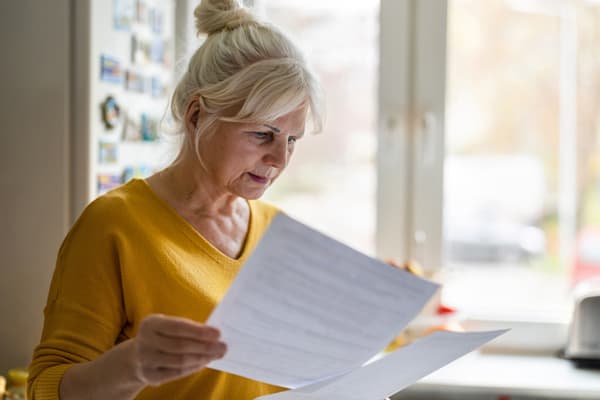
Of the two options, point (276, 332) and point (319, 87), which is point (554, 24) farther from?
point (276, 332)

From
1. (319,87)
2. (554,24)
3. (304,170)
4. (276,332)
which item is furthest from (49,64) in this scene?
(554,24)

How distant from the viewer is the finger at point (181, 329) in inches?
29.6

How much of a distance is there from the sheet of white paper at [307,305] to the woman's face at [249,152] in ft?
1.17

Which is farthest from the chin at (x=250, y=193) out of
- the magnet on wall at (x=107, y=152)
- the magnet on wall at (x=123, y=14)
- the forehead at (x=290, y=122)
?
the magnet on wall at (x=123, y=14)

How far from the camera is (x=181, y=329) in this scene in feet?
2.47

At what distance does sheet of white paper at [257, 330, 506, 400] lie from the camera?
89 cm

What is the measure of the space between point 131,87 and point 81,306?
0.84 meters

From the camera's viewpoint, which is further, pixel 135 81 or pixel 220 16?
pixel 135 81

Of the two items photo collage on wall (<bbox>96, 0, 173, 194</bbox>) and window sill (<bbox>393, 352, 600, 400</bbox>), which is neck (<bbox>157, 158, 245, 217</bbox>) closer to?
photo collage on wall (<bbox>96, 0, 173, 194</bbox>)

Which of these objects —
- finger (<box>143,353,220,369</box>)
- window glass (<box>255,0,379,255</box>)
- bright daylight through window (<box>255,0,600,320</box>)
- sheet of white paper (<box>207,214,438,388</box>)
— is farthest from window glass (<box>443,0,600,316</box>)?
finger (<box>143,353,220,369</box>)

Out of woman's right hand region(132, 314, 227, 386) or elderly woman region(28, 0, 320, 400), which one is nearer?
woman's right hand region(132, 314, 227, 386)

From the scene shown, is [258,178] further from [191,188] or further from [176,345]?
[176,345]

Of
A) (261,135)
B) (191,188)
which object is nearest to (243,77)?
(261,135)

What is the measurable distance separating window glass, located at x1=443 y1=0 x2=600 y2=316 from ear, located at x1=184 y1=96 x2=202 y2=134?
3.70 feet
